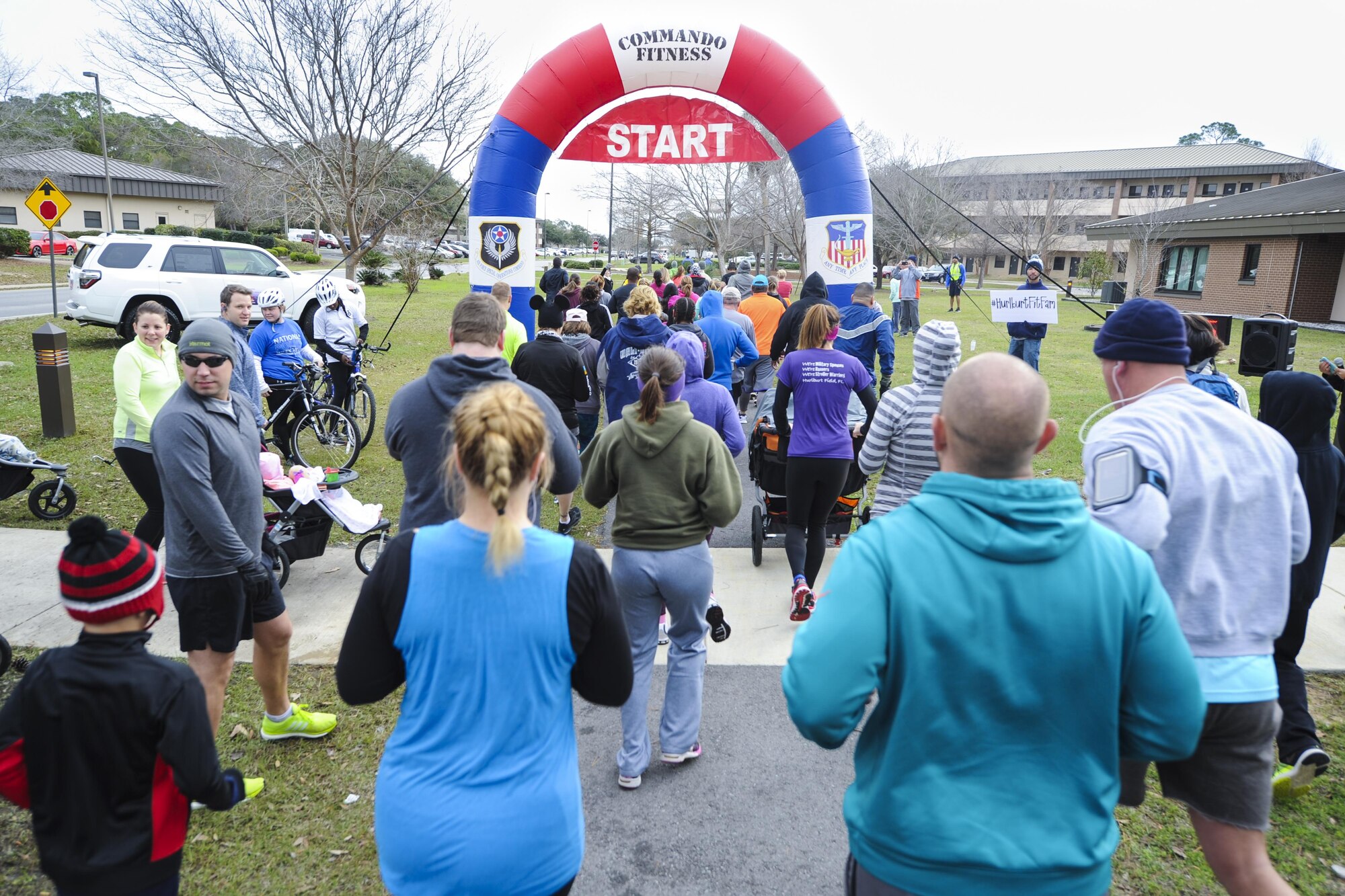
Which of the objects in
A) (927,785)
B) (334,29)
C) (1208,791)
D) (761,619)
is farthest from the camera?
(334,29)

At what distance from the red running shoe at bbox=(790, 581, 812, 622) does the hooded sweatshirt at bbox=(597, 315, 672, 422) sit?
1.95 meters

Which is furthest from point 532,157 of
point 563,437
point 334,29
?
point 334,29

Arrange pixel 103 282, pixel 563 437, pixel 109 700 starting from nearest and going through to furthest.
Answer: pixel 109 700, pixel 563 437, pixel 103 282

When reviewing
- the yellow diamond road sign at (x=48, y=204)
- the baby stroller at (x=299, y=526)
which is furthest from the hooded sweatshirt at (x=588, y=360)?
the yellow diamond road sign at (x=48, y=204)

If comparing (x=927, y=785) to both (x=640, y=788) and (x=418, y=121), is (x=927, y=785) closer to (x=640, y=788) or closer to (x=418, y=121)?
(x=640, y=788)

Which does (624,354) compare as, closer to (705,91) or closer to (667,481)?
(667,481)

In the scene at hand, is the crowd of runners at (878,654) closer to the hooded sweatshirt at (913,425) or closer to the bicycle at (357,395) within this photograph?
the hooded sweatshirt at (913,425)

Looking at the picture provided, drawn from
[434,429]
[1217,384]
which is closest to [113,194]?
→ [434,429]

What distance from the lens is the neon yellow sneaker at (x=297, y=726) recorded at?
13.2ft

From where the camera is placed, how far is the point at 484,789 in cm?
182

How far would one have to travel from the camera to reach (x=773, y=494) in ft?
20.8

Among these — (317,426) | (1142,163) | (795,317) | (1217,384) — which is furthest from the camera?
(1142,163)

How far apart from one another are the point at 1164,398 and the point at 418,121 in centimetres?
2032

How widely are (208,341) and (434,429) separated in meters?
0.96
